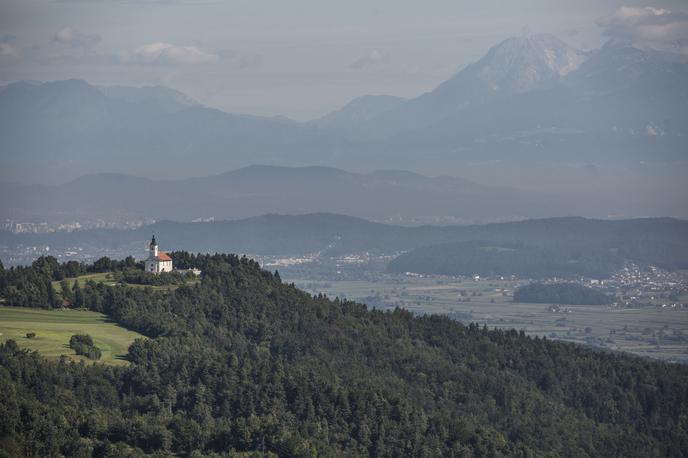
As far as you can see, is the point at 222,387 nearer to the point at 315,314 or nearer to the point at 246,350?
the point at 246,350

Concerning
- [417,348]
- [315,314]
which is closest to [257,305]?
[315,314]

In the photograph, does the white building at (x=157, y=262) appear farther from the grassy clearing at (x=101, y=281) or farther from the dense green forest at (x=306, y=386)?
the dense green forest at (x=306, y=386)

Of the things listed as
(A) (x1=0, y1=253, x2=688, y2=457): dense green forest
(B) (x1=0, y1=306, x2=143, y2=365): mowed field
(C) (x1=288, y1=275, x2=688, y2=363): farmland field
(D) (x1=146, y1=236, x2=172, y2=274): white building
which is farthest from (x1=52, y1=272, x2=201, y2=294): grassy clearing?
(C) (x1=288, y1=275, x2=688, y2=363): farmland field

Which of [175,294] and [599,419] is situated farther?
[175,294]

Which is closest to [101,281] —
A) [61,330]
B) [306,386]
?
[61,330]

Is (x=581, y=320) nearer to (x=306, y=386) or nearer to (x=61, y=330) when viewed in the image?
(x=61, y=330)

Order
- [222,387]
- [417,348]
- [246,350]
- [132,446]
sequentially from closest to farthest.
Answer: [132,446], [222,387], [246,350], [417,348]
